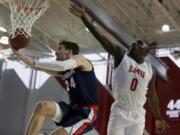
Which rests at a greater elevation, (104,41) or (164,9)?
(164,9)

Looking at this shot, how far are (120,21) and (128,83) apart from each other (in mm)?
7469

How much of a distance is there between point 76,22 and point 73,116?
9.50 meters

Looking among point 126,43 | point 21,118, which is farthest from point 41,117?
point 21,118

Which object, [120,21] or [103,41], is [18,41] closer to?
[103,41]

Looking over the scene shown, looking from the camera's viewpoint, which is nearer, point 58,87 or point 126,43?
point 126,43

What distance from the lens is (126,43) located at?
758cm

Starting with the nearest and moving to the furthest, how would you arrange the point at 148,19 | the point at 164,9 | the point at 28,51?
the point at 164,9 → the point at 148,19 → the point at 28,51

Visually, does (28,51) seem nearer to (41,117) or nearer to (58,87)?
(58,87)

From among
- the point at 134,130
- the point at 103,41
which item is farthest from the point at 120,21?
the point at 134,130

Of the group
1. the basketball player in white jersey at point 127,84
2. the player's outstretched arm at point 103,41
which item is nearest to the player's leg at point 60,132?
the basketball player in white jersey at point 127,84

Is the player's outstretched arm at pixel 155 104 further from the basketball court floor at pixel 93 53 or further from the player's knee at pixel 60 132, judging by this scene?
the basketball court floor at pixel 93 53

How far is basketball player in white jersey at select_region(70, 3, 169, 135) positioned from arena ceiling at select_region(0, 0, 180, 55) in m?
6.34

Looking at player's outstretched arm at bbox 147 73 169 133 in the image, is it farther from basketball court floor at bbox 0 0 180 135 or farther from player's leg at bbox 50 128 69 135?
basketball court floor at bbox 0 0 180 135

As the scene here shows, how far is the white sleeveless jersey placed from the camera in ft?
16.8
